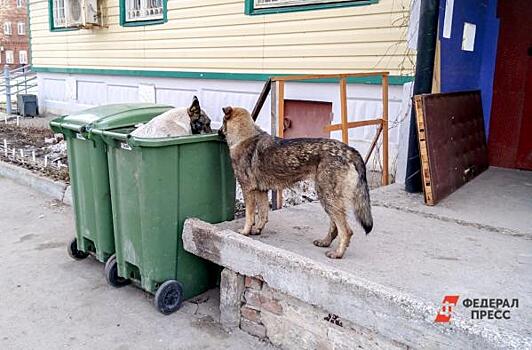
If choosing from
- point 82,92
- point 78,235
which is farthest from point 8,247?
point 82,92

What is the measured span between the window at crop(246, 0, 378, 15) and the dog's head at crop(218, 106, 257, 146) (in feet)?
10.8

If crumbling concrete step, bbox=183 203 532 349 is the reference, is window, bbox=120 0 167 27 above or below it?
above

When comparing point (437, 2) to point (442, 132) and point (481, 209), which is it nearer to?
point (442, 132)

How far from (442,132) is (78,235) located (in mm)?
3362

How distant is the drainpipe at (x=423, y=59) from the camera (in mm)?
4328

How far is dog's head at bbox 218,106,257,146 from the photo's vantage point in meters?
3.37

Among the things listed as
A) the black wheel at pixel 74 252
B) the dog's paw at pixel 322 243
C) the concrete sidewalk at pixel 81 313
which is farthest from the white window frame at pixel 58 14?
the dog's paw at pixel 322 243

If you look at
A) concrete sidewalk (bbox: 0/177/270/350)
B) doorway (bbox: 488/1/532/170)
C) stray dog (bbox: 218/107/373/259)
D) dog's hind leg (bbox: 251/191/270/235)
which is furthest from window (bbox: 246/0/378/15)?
concrete sidewalk (bbox: 0/177/270/350)

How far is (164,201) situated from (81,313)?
1.01 metres

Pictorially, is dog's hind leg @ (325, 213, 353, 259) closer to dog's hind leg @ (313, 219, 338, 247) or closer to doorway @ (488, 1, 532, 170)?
dog's hind leg @ (313, 219, 338, 247)

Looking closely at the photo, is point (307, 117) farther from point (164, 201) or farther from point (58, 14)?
point (58, 14)

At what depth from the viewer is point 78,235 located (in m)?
4.15

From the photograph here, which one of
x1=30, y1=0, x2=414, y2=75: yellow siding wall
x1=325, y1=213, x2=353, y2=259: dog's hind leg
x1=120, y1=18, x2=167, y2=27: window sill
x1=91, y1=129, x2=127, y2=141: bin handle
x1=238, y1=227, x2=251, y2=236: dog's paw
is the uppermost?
x1=120, y1=18, x2=167, y2=27: window sill

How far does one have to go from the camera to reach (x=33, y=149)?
8.69m
